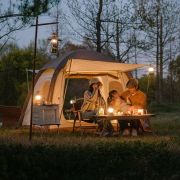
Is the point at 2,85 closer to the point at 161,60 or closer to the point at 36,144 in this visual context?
the point at 161,60

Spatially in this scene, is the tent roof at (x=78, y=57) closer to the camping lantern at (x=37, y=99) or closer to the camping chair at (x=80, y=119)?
the camping lantern at (x=37, y=99)

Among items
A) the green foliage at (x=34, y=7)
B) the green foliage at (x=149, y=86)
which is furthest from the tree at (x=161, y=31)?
the green foliage at (x=34, y=7)

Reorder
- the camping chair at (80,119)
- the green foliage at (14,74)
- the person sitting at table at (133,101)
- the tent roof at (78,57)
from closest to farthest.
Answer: the person sitting at table at (133,101) < the camping chair at (80,119) < the tent roof at (78,57) < the green foliage at (14,74)

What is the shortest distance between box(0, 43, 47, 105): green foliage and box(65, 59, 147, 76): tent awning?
655 cm

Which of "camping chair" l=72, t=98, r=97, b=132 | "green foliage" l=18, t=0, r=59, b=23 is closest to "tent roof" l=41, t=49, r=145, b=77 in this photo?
"camping chair" l=72, t=98, r=97, b=132

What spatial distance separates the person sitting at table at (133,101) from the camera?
14.4m

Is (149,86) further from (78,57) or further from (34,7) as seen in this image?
(34,7)

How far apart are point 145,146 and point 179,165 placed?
800 millimetres

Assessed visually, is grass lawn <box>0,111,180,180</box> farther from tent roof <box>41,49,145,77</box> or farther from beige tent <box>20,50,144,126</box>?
beige tent <box>20,50,144,126</box>

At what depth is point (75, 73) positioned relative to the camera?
17.0m

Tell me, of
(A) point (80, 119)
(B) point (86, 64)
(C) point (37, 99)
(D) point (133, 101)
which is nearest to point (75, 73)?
(B) point (86, 64)

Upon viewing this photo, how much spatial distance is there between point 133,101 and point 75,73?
116 inches

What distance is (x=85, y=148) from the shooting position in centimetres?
966

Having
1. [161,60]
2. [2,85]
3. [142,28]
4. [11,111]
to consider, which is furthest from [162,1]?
[11,111]
